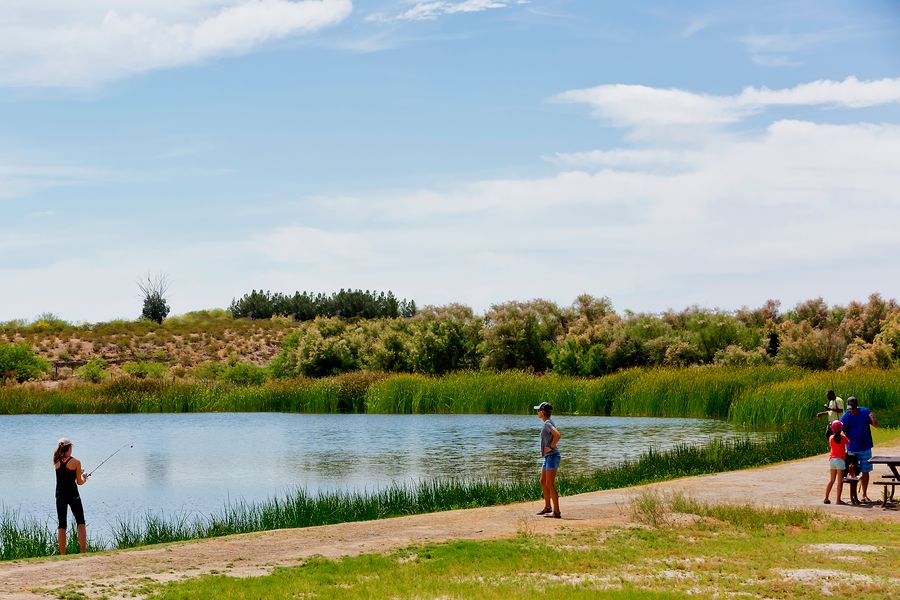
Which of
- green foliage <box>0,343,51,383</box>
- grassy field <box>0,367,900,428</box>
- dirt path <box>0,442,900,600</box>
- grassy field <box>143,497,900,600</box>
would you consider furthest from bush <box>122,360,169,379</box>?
grassy field <box>143,497,900,600</box>

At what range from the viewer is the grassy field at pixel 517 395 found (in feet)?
133

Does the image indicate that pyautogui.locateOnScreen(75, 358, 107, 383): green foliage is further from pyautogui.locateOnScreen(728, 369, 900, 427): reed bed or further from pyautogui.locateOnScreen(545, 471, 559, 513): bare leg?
pyautogui.locateOnScreen(545, 471, 559, 513): bare leg

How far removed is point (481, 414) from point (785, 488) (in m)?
30.5

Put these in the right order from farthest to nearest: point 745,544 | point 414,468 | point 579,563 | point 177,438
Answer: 1. point 177,438
2. point 414,468
3. point 745,544
4. point 579,563

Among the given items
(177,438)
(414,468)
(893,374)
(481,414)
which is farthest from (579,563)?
(481,414)

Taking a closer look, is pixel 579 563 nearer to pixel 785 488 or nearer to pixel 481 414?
pixel 785 488

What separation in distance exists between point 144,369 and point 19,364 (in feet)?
32.0

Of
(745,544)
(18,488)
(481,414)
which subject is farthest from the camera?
(481,414)

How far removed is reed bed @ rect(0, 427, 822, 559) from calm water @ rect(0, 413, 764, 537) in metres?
1.60

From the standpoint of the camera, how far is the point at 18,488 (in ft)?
89.7

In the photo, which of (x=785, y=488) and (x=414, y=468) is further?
(x=414, y=468)

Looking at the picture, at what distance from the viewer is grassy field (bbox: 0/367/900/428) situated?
40.4 meters

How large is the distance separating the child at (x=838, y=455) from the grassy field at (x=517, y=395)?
18.7 metres

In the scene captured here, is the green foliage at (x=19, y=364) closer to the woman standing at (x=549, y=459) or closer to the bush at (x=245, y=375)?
the bush at (x=245, y=375)
